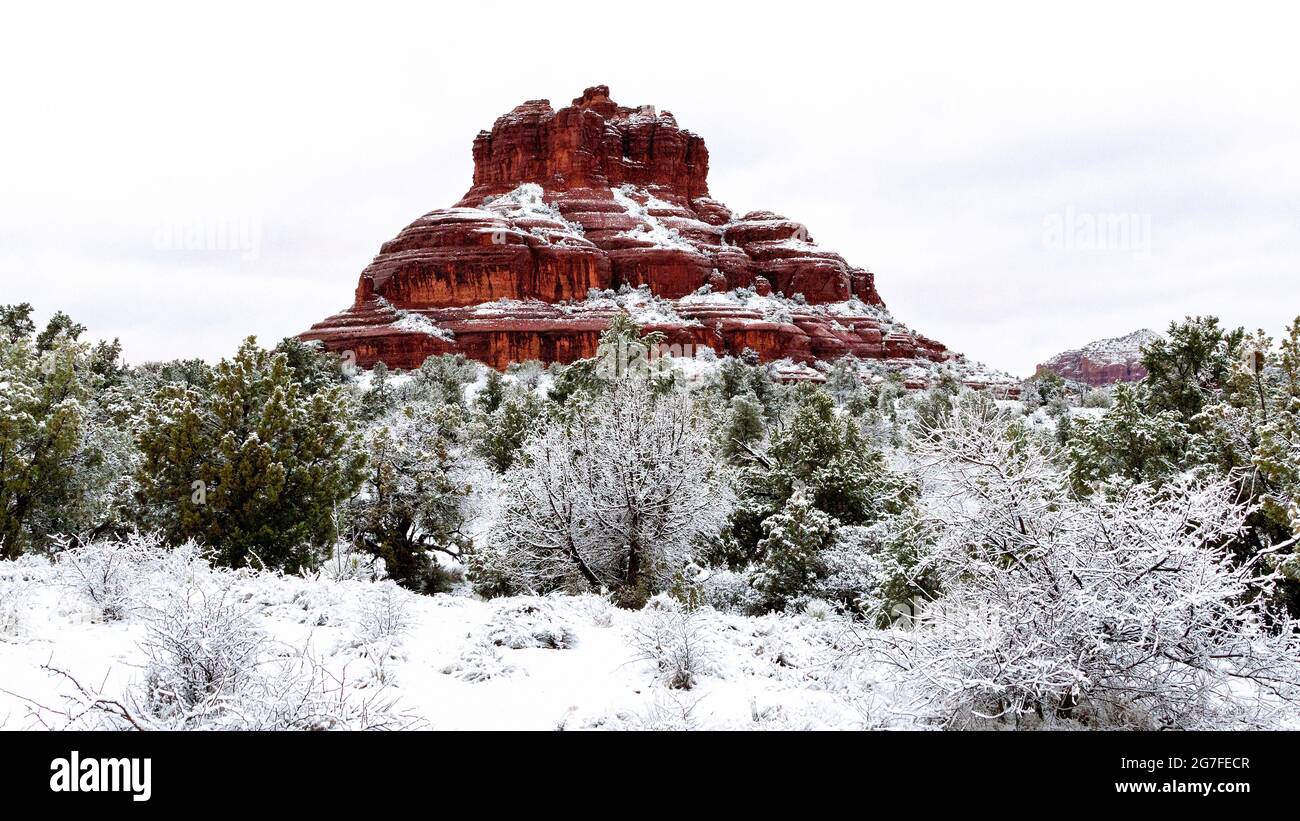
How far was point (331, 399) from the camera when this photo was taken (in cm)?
1825

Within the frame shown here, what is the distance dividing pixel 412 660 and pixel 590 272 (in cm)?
10417

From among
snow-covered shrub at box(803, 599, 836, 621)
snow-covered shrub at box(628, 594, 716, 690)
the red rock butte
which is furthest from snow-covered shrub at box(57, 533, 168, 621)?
the red rock butte

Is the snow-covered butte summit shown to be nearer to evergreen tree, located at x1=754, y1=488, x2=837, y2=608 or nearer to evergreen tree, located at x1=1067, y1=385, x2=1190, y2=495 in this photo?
evergreen tree, located at x1=1067, y1=385, x2=1190, y2=495

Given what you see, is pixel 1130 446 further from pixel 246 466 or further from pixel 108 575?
pixel 108 575

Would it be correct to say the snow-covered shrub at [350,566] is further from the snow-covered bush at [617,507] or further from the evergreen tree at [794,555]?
the evergreen tree at [794,555]

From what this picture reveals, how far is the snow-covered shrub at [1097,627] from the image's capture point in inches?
222

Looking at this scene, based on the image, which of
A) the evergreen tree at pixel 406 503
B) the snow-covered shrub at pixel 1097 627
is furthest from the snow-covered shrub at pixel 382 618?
the evergreen tree at pixel 406 503

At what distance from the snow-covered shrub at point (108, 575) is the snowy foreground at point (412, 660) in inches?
3.4

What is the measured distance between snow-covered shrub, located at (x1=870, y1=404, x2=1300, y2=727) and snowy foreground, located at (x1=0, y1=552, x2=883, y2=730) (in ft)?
2.68

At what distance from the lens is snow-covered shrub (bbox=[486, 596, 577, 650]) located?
868 cm
